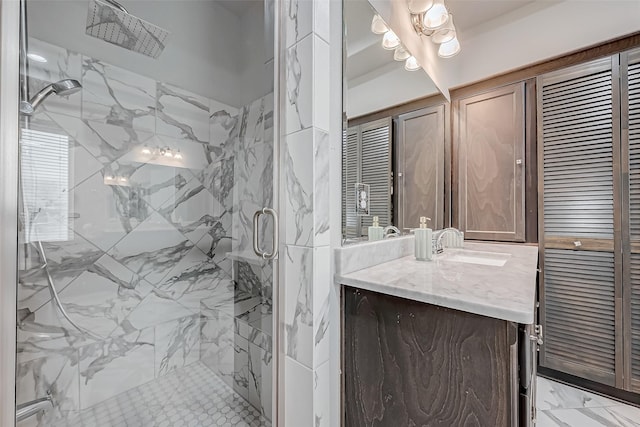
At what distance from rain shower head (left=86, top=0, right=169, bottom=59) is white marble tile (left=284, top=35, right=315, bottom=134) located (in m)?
0.87

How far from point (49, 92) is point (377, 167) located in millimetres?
1390

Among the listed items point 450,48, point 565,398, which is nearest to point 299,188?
point 450,48

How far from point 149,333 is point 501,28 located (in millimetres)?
3101

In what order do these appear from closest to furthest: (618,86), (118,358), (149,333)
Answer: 1. (118,358)
2. (149,333)
3. (618,86)

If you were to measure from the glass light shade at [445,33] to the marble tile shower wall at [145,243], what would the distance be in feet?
4.73

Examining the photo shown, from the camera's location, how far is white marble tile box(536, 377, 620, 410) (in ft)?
5.21

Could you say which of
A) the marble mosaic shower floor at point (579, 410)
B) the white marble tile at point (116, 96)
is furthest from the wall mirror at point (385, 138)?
the marble mosaic shower floor at point (579, 410)

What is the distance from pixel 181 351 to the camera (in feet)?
5.01

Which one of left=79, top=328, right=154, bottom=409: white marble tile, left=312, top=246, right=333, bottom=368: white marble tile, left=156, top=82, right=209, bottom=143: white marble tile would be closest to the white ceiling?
left=312, top=246, right=333, bottom=368: white marble tile

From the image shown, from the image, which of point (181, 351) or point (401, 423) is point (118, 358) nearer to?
point (181, 351)

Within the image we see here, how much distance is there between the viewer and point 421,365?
812 mm

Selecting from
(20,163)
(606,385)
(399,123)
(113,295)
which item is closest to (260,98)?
(20,163)

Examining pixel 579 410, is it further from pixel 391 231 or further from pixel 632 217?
pixel 391 231

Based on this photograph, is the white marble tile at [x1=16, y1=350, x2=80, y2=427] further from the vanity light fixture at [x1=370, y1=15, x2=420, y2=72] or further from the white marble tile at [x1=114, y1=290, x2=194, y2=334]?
the vanity light fixture at [x1=370, y1=15, x2=420, y2=72]
